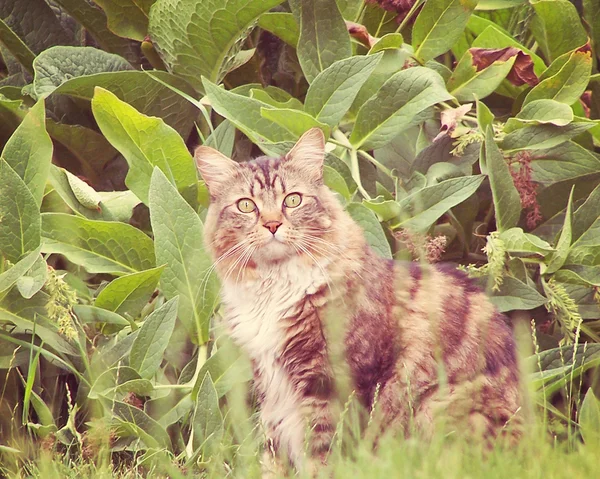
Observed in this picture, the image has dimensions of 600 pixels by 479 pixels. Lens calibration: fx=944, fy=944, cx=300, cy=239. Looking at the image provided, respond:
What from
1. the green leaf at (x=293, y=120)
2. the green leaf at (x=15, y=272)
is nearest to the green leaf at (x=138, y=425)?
the green leaf at (x=15, y=272)

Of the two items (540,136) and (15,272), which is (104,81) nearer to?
(15,272)

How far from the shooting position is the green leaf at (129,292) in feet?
8.69

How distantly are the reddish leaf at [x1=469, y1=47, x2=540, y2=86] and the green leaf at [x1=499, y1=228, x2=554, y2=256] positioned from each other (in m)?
0.56

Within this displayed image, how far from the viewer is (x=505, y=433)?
7.78 ft

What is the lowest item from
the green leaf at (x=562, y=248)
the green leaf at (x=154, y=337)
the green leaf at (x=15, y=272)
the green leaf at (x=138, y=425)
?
the green leaf at (x=138, y=425)

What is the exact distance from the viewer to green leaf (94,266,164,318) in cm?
265

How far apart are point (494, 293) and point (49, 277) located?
1278mm

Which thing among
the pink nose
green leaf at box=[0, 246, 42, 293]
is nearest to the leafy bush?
green leaf at box=[0, 246, 42, 293]

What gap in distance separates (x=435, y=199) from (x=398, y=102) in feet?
1.11

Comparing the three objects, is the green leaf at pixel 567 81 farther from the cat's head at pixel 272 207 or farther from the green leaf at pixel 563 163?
the cat's head at pixel 272 207

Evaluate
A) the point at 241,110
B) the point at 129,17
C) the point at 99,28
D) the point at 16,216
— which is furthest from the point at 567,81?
the point at 16,216

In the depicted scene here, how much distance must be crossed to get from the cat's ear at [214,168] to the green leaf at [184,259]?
0.09 metres

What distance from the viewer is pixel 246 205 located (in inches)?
105

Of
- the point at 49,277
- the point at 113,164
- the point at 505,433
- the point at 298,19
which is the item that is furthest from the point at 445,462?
the point at 113,164
